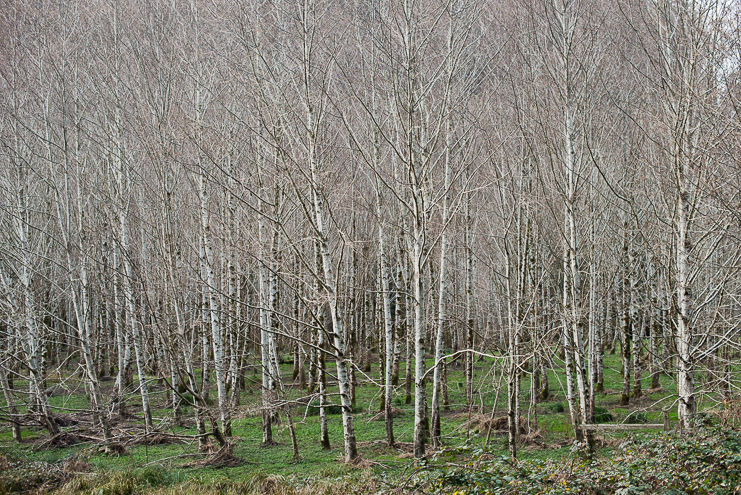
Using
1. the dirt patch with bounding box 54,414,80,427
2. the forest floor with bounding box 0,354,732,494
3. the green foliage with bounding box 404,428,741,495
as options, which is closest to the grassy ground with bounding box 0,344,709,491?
the forest floor with bounding box 0,354,732,494

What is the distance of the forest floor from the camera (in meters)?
7.73

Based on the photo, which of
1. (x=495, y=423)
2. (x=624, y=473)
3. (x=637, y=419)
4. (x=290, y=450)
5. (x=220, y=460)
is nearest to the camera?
(x=624, y=473)

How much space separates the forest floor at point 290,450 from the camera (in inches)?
304

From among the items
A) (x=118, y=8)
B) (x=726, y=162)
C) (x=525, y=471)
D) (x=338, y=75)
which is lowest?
(x=525, y=471)

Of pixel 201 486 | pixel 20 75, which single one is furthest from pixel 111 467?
pixel 20 75

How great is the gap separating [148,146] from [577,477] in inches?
342

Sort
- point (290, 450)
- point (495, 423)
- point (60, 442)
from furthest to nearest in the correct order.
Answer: point (60, 442) → point (495, 423) → point (290, 450)

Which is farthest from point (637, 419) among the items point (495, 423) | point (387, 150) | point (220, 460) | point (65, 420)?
point (65, 420)

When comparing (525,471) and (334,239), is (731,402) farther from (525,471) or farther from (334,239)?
(334,239)

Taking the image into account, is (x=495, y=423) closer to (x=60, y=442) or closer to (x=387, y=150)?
(x=387, y=150)

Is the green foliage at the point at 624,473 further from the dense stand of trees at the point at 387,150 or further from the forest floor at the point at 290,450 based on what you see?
the dense stand of trees at the point at 387,150

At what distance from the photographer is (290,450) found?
10148 mm

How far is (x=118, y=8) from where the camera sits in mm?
11977

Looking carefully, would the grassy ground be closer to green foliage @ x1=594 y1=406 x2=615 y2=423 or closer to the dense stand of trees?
green foliage @ x1=594 y1=406 x2=615 y2=423
